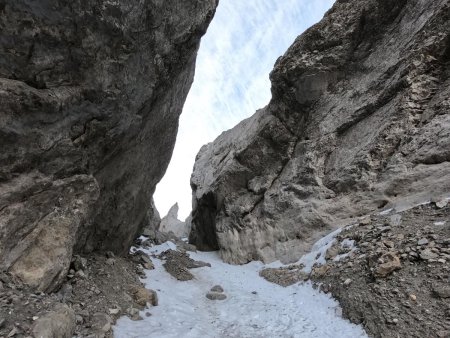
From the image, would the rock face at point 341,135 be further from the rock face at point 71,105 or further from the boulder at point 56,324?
the boulder at point 56,324

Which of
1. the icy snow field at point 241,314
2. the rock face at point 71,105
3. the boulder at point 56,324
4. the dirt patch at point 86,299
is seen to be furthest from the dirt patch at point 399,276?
the rock face at point 71,105

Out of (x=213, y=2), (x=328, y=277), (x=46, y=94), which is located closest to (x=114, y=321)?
(x=46, y=94)

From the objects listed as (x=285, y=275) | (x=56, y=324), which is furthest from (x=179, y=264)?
(x=56, y=324)

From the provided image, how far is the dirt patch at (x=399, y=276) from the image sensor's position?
8820 millimetres

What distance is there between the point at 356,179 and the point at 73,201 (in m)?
14.8

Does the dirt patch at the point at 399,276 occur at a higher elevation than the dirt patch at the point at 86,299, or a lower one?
lower

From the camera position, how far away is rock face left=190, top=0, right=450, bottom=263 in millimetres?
17188

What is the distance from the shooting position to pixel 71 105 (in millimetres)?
11484

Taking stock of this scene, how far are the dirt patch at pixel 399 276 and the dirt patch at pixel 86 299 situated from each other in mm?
7309

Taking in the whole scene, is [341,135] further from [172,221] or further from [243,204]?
[172,221]

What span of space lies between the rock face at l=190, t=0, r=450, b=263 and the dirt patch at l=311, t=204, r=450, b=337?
8.93ft

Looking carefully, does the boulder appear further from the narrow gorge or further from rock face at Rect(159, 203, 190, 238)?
rock face at Rect(159, 203, 190, 238)

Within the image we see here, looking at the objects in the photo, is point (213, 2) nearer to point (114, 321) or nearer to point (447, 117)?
point (447, 117)

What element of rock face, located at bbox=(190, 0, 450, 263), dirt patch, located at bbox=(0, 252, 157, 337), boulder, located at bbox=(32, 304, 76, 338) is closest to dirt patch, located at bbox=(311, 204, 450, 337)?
rock face, located at bbox=(190, 0, 450, 263)
